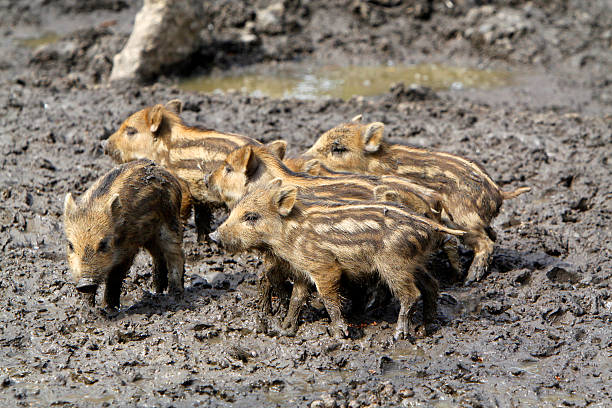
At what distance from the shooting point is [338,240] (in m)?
5.42

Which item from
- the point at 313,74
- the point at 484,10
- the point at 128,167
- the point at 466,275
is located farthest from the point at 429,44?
the point at 128,167

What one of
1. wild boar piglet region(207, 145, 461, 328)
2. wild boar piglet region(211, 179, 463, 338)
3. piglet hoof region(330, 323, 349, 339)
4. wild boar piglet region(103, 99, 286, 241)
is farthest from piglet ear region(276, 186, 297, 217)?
wild boar piglet region(103, 99, 286, 241)

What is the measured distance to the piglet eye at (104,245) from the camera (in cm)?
559

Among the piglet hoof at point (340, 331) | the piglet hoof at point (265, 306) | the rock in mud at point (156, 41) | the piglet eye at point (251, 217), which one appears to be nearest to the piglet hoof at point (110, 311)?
the piglet hoof at point (265, 306)

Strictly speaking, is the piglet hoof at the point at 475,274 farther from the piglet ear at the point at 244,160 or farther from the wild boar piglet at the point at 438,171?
the piglet ear at the point at 244,160

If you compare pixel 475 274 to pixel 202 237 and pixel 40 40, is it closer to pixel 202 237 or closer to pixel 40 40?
pixel 202 237

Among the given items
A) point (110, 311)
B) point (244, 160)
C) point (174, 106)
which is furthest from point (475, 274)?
point (174, 106)

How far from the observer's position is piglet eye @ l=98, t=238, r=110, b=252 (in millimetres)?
5590

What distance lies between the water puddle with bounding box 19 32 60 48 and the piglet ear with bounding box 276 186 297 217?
1072 cm

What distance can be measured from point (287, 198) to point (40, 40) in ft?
37.3

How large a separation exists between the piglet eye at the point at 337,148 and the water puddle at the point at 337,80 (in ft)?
13.3

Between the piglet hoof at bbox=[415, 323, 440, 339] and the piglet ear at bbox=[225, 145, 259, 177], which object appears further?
the piglet ear at bbox=[225, 145, 259, 177]

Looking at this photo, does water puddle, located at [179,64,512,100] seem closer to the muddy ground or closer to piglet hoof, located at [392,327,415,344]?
the muddy ground

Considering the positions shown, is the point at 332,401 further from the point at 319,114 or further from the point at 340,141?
the point at 319,114
